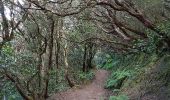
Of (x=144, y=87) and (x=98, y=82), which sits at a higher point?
(x=144, y=87)

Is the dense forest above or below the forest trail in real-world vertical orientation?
above

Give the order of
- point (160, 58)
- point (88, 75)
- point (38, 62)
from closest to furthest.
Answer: point (160, 58)
point (38, 62)
point (88, 75)

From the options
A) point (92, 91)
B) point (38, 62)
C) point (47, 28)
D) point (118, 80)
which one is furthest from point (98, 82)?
point (38, 62)

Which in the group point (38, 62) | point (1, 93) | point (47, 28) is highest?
point (47, 28)

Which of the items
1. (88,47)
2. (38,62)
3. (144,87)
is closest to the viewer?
(144,87)

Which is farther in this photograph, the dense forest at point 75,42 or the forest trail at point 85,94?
the forest trail at point 85,94

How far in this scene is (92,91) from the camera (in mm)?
20688

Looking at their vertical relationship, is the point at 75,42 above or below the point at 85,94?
above

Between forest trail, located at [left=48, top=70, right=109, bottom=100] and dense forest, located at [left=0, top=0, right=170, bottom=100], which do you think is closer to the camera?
dense forest, located at [left=0, top=0, right=170, bottom=100]

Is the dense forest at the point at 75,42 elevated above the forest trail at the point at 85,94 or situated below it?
above

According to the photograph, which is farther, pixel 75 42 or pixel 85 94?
pixel 85 94

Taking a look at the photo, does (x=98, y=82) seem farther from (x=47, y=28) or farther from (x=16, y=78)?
(x=16, y=78)

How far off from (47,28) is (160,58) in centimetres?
694

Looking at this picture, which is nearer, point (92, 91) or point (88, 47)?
point (92, 91)
